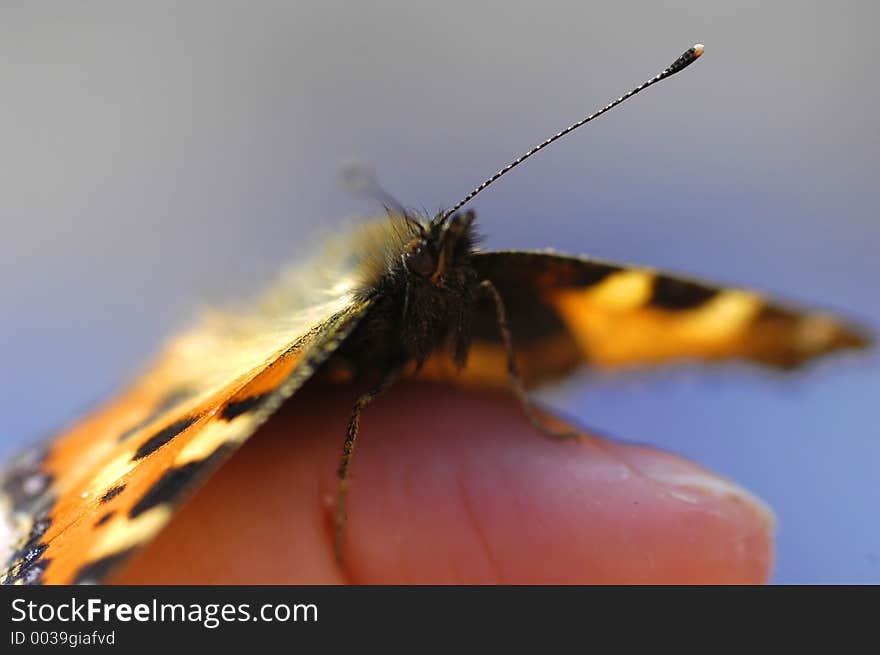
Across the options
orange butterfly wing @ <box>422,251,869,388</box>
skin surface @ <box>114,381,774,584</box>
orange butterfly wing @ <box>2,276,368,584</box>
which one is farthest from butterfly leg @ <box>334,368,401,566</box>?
orange butterfly wing @ <box>422,251,869,388</box>

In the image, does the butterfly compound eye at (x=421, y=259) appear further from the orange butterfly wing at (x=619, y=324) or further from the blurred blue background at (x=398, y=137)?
the blurred blue background at (x=398, y=137)

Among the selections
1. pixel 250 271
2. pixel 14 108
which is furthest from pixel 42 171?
pixel 250 271

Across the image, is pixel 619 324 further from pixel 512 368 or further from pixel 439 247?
pixel 439 247

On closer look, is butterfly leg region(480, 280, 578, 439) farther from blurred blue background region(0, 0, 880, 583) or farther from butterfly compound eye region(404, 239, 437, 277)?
blurred blue background region(0, 0, 880, 583)

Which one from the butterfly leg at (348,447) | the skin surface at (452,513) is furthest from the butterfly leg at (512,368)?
the butterfly leg at (348,447)

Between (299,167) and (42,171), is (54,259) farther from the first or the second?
(299,167)

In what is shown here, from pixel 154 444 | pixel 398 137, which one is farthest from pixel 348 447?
pixel 398 137

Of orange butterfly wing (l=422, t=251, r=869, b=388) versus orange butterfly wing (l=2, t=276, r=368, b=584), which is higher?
orange butterfly wing (l=2, t=276, r=368, b=584)

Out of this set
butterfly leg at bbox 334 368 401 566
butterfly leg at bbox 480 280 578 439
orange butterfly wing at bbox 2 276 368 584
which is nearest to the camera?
orange butterfly wing at bbox 2 276 368 584
